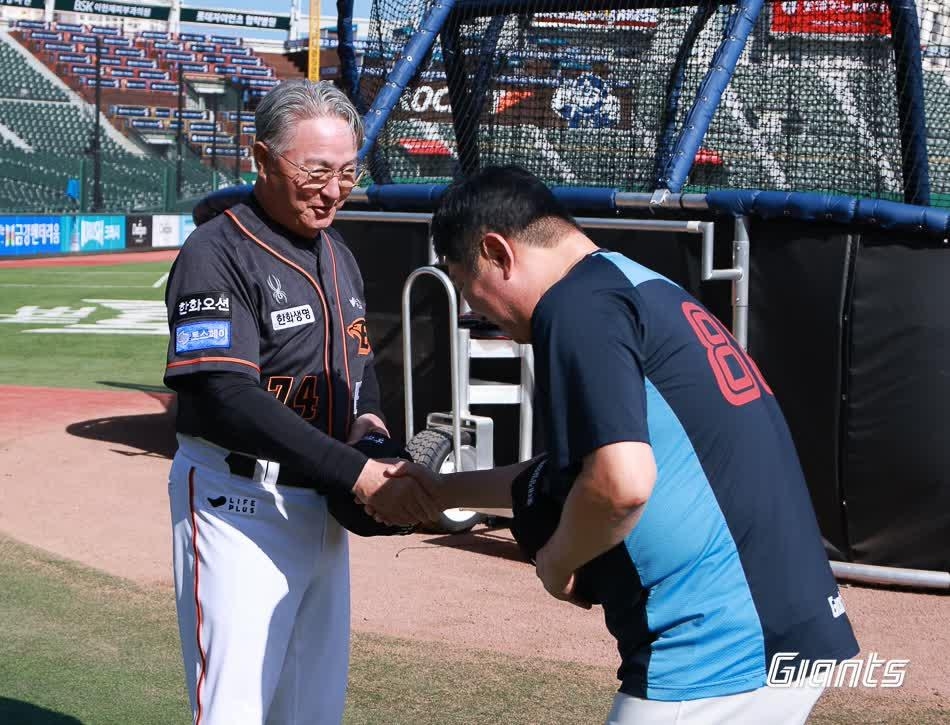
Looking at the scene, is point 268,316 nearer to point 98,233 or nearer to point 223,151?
point 98,233

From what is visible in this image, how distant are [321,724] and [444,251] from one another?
1.51 m

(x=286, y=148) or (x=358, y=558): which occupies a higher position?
(x=286, y=148)

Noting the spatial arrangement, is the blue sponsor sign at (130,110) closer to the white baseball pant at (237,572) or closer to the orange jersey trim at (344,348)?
the orange jersey trim at (344,348)

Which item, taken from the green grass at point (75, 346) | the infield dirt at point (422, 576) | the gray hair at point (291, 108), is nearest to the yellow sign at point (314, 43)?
the green grass at point (75, 346)

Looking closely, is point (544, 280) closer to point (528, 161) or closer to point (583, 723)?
point (583, 723)

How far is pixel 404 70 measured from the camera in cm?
812

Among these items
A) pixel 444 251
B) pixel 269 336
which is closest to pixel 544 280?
pixel 444 251

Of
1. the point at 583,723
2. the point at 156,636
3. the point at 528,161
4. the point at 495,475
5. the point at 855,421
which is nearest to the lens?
the point at 495,475

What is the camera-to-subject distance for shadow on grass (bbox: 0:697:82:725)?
4.14 meters

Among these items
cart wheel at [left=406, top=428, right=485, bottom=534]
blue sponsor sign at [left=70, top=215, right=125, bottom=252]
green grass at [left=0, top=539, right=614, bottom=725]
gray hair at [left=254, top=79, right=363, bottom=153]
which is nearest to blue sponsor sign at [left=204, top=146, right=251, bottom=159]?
blue sponsor sign at [left=70, top=215, right=125, bottom=252]

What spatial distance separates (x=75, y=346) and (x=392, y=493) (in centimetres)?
1250

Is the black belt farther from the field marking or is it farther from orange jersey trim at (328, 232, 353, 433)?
the field marking

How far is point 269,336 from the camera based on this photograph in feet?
9.32

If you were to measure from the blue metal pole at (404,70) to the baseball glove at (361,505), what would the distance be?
524 cm
